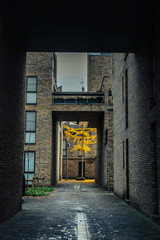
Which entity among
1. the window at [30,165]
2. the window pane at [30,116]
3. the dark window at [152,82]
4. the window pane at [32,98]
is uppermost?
the window pane at [32,98]

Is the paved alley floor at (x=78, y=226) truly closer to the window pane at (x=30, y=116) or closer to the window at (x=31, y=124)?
the window at (x=31, y=124)

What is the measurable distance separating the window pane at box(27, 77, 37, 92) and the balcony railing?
1.59 metres

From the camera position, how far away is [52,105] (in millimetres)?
23141

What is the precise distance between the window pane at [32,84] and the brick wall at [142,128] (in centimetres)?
1083

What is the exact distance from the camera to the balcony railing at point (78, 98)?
23.5 meters

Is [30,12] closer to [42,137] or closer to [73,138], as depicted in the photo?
[42,137]

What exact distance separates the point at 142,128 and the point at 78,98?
45.7ft

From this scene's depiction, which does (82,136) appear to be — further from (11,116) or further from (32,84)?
(11,116)

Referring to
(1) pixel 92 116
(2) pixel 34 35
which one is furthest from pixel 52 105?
(2) pixel 34 35

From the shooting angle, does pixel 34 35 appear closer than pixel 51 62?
Yes

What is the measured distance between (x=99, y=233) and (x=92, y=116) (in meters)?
19.4

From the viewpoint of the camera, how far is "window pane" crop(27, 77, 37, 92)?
2322 cm

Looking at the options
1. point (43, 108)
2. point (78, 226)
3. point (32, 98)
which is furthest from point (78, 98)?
point (78, 226)

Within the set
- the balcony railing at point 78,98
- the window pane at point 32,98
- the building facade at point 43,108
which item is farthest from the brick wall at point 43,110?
the balcony railing at point 78,98
